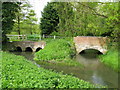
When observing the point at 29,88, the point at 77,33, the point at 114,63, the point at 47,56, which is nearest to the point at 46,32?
the point at 77,33

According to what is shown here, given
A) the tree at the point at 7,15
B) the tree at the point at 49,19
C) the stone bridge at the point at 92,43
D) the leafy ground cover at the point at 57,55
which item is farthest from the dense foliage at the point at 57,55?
the tree at the point at 49,19

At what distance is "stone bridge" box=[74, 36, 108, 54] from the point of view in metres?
19.9

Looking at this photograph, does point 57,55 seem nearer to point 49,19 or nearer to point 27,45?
point 27,45

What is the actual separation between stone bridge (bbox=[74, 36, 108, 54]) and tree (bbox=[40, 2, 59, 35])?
1099 centimetres

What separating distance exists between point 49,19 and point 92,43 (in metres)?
13.2

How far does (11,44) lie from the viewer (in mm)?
22875

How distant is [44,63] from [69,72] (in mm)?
3689

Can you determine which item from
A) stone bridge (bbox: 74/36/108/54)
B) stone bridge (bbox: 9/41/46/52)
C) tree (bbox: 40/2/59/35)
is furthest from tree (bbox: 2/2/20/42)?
tree (bbox: 40/2/59/35)

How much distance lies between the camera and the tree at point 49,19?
101ft

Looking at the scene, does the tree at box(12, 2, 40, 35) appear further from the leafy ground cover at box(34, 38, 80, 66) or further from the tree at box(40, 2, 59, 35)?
the leafy ground cover at box(34, 38, 80, 66)

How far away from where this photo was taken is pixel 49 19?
31.2m

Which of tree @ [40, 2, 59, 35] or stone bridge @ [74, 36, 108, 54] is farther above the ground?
tree @ [40, 2, 59, 35]

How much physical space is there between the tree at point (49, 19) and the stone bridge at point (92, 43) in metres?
11.0

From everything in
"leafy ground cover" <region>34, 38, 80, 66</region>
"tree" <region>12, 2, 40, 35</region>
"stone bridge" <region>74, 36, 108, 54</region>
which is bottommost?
"leafy ground cover" <region>34, 38, 80, 66</region>
